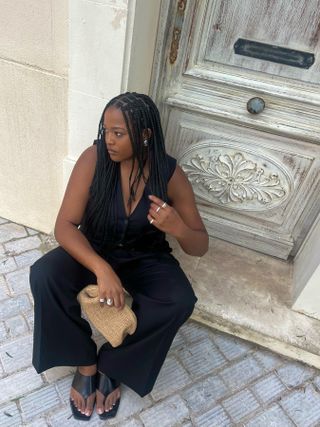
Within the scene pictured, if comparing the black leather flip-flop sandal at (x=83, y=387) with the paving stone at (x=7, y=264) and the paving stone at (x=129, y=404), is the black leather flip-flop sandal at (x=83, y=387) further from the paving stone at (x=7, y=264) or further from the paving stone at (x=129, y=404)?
the paving stone at (x=7, y=264)

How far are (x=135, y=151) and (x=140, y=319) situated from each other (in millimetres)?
780

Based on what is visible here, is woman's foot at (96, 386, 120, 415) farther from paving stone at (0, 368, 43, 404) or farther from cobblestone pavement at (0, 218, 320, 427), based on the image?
paving stone at (0, 368, 43, 404)

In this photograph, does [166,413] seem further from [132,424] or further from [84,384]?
[84,384]

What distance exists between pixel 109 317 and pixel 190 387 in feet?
2.33

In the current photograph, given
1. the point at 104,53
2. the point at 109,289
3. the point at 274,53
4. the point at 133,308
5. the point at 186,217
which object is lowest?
the point at 133,308

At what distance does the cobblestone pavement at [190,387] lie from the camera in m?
1.85

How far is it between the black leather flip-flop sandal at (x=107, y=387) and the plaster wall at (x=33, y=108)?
1.29 metres

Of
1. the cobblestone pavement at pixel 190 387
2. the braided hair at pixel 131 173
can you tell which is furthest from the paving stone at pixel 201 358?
the braided hair at pixel 131 173

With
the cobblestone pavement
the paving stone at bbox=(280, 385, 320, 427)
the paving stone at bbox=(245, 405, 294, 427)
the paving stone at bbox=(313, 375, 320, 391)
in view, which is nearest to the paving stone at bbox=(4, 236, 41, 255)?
the cobblestone pavement

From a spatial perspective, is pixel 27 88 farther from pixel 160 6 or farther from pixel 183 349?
pixel 183 349

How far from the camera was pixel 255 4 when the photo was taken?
1977 millimetres

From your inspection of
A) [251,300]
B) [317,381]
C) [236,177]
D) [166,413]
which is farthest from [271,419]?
[236,177]

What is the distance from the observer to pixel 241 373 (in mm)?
2111

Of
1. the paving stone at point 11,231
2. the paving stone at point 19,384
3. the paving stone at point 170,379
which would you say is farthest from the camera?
the paving stone at point 11,231
